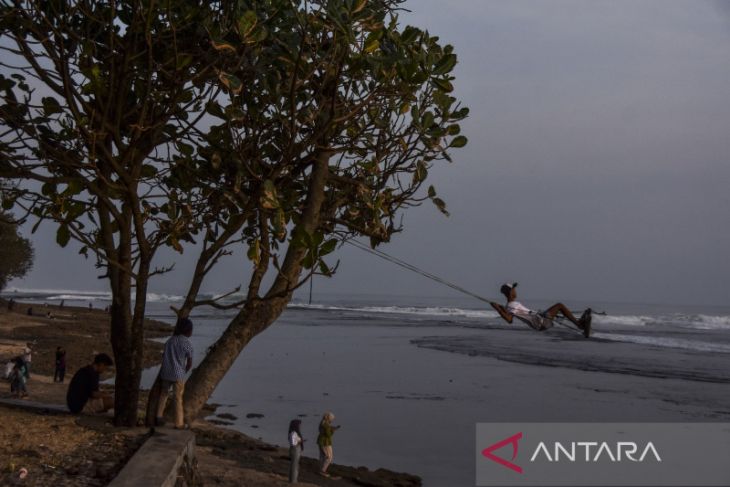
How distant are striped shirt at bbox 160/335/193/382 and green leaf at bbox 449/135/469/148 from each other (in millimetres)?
3964

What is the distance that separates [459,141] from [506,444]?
33.1 feet

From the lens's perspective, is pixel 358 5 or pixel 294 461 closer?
pixel 358 5

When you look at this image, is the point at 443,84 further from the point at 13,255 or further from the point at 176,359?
the point at 13,255

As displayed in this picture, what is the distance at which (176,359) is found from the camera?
30.0ft

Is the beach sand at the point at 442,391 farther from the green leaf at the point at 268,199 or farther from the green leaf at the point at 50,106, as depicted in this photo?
the green leaf at the point at 50,106

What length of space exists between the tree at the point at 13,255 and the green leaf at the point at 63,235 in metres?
46.8

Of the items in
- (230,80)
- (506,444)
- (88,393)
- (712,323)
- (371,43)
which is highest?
(371,43)

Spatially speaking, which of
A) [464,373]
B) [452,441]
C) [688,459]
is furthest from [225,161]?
[464,373]

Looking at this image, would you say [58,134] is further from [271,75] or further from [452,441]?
[452,441]

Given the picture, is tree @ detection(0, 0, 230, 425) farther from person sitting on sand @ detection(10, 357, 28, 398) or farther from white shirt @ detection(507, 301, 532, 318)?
person sitting on sand @ detection(10, 357, 28, 398)

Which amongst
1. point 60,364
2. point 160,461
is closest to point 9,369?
point 60,364

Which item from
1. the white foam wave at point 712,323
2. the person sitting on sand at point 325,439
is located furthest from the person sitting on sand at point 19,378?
the white foam wave at point 712,323

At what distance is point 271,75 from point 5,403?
219 inches

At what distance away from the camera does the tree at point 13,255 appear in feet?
177
